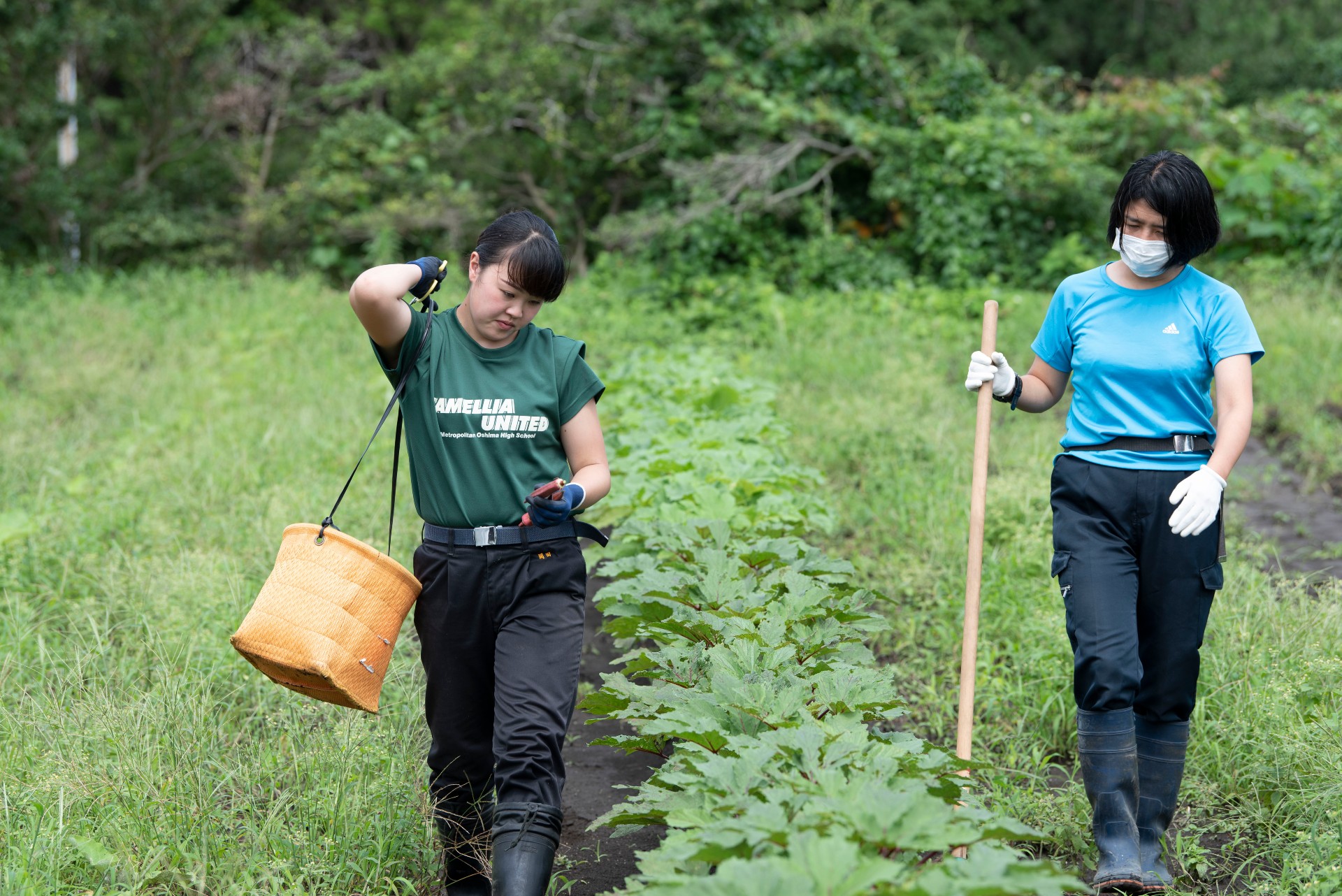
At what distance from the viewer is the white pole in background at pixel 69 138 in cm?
1377

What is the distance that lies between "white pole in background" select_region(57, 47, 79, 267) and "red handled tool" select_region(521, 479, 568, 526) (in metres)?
12.8

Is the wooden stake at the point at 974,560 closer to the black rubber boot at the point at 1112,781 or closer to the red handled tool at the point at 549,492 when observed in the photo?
the black rubber boot at the point at 1112,781

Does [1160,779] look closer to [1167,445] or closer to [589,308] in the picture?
[1167,445]

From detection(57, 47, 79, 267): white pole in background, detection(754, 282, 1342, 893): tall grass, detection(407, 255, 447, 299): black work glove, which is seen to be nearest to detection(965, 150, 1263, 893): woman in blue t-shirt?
detection(754, 282, 1342, 893): tall grass

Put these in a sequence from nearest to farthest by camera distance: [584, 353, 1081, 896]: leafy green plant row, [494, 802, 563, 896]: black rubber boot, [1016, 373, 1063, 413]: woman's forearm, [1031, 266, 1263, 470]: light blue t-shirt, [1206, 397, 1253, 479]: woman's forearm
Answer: [584, 353, 1081, 896]: leafy green plant row, [494, 802, 563, 896]: black rubber boot, [1206, 397, 1253, 479]: woman's forearm, [1031, 266, 1263, 470]: light blue t-shirt, [1016, 373, 1063, 413]: woman's forearm

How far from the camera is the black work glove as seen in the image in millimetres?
3066

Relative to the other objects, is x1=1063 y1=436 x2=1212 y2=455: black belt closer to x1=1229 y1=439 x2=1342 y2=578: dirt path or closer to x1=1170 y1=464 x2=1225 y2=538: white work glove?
x1=1170 y1=464 x2=1225 y2=538: white work glove

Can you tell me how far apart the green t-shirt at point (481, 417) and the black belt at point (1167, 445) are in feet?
4.84

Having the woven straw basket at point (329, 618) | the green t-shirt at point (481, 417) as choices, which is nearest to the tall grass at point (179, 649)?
the woven straw basket at point (329, 618)

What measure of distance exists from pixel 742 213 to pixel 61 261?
26.0ft

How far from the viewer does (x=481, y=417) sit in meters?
3.02

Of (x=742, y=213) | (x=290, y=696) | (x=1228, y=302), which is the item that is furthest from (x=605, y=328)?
(x=1228, y=302)

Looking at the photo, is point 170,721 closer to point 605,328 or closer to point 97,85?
point 605,328

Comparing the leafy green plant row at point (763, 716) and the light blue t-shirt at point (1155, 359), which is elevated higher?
the light blue t-shirt at point (1155, 359)
